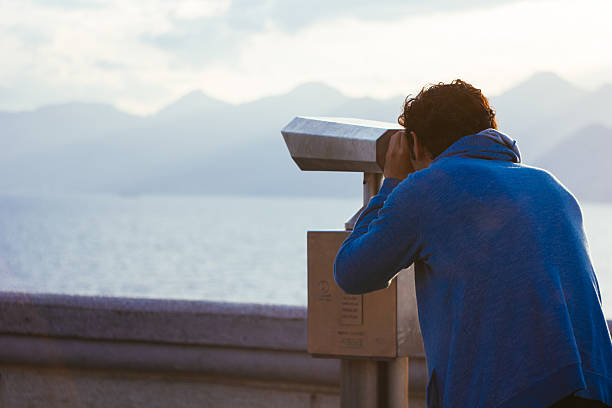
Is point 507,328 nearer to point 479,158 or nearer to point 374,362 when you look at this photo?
point 479,158

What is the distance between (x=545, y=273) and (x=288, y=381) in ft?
4.94

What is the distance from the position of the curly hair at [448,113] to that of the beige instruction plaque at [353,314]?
56 cm

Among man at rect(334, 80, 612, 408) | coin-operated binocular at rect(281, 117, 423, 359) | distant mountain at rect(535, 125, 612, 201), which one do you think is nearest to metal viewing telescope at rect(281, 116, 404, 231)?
coin-operated binocular at rect(281, 117, 423, 359)

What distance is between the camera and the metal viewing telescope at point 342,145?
2.36 m

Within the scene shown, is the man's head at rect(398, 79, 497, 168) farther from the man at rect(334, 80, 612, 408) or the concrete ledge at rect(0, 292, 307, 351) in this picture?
the concrete ledge at rect(0, 292, 307, 351)

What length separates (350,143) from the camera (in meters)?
2.39

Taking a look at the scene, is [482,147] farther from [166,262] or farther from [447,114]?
[166,262]

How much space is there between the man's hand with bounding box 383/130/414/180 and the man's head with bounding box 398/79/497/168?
145mm

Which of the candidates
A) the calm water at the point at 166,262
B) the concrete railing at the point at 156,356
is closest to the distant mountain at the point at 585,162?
the calm water at the point at 166,262

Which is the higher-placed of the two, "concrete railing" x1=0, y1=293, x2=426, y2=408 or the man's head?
the man's head

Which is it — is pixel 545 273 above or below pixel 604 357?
above

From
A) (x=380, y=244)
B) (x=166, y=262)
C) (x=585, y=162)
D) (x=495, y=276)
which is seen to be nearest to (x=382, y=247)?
(x=380, y=244)

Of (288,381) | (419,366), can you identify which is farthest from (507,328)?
(288,381)

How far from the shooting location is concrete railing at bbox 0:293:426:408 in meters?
3.13
